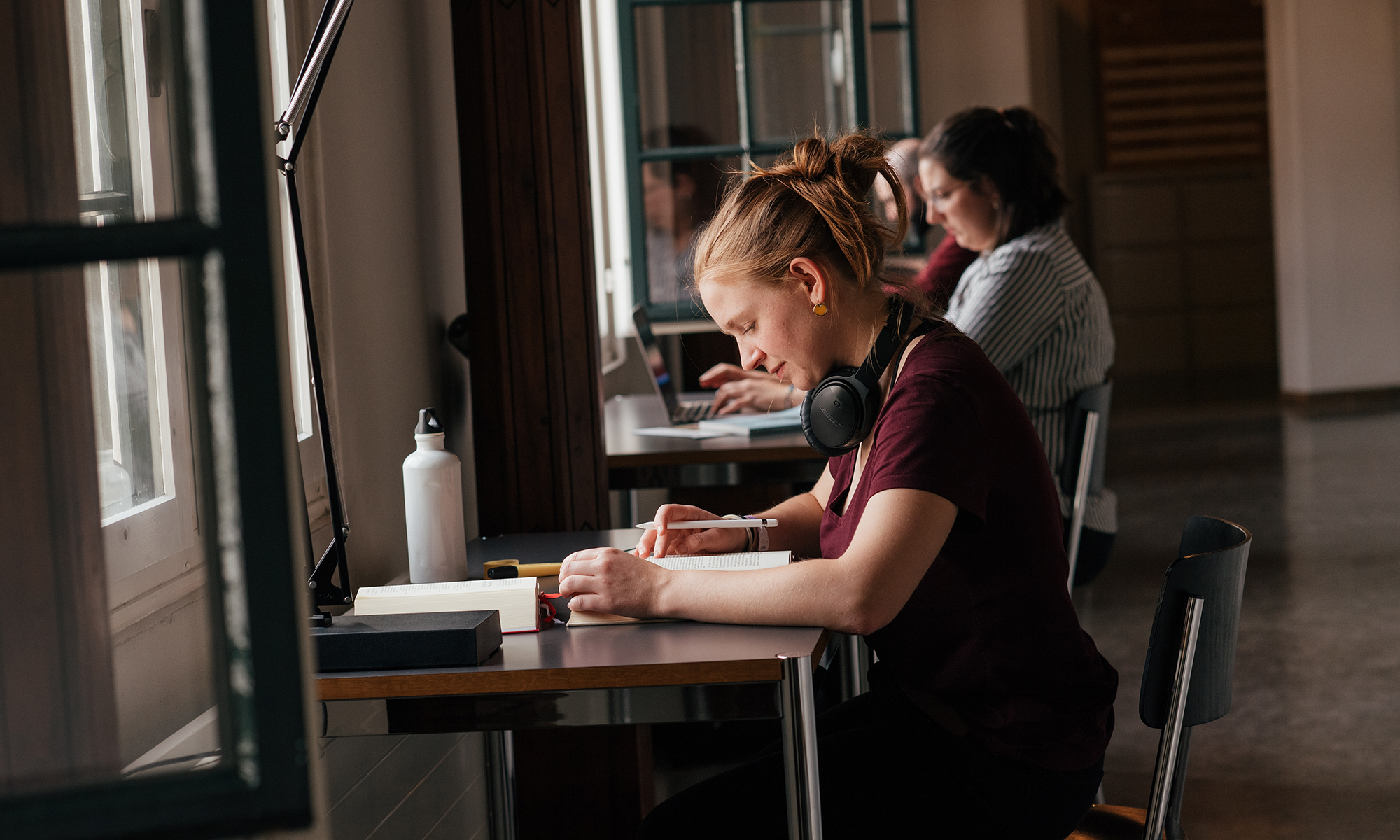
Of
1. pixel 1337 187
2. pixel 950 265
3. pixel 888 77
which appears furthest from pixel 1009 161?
pixel 1337 187

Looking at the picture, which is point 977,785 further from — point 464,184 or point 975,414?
point 464,184

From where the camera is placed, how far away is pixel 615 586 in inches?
57.8

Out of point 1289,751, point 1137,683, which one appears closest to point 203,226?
point 1289,751

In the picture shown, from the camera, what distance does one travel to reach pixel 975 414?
1.43m

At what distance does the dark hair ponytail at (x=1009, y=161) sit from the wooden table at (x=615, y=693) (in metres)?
1.81

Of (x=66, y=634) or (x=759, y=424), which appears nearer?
(x=66, y=634)

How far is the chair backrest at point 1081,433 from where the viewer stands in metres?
2.60

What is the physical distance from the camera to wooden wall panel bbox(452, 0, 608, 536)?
2.18 m

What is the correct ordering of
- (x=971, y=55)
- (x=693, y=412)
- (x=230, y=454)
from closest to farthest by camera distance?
(x=230, y=454)
(x=693, y=412)
(x=971, y=55)

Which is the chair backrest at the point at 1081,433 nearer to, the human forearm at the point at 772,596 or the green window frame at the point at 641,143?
the human forearm at the point at 772,596

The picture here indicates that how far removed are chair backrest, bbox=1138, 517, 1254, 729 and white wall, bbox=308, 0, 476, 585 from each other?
1207mm

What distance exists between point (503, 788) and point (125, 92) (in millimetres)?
1238

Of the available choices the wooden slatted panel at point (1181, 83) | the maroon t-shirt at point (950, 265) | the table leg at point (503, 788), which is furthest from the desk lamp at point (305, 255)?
the wooden slatted panel at point (1181, 83)

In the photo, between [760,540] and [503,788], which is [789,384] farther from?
[503,788]
